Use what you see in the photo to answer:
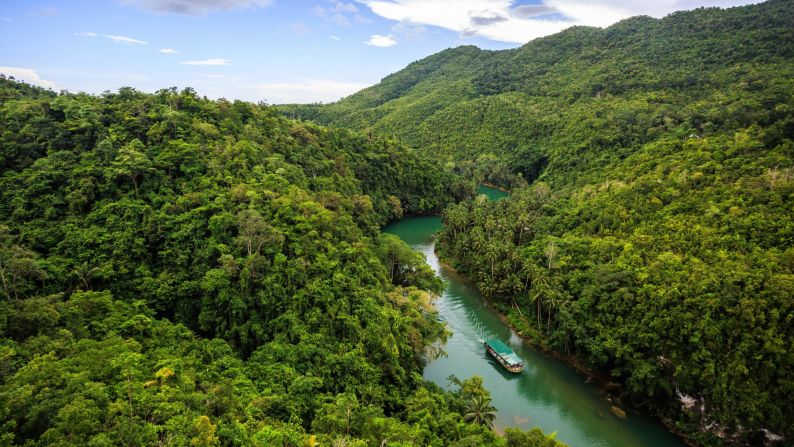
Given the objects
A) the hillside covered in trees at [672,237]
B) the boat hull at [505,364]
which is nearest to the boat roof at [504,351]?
the boat hull at [505,364]

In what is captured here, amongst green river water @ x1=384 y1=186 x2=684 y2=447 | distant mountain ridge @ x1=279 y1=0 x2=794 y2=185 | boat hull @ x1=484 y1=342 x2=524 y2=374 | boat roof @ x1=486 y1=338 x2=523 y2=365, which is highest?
distant mountain ridge @ x1=279 y1=0 x2=794 y2=185

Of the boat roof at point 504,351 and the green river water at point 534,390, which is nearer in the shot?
the green river water at point 534,390

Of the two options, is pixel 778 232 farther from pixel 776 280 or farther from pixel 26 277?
pixel 26 277

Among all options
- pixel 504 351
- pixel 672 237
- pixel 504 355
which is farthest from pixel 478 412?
pixel 672 237

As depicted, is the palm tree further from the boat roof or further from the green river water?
the boat roof

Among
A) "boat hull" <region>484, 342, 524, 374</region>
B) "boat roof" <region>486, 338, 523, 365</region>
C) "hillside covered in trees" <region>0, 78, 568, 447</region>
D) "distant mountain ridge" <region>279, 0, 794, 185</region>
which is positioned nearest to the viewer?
"hillside covered in trees" <region>0, 78, 568, 447</region>

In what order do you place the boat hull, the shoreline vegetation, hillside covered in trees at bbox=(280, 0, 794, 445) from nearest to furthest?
hillside covered in trees at bbox=(280, 0, 794, 445) → the shoreline vegetation → the boat hull

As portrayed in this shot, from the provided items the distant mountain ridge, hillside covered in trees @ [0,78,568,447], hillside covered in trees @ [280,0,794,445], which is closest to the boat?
hillside covered in trees @ [280,0,794,445]

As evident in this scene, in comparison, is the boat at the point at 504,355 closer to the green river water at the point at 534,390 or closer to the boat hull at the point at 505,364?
the boat hull at the point at 505,364
